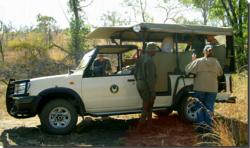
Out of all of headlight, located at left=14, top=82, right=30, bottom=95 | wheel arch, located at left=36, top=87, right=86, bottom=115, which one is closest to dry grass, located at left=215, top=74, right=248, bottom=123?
wheel arch, located at left=36, top=87, right=86, bottom=115

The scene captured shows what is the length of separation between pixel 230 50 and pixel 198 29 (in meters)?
1.09

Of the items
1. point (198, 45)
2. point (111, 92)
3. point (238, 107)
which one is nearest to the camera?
point (111, 92)

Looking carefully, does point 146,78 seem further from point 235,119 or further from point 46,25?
point 46,25

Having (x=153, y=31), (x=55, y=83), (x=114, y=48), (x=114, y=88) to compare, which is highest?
(x=153, y=31)

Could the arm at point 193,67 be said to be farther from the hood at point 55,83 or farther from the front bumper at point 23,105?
the front bumper at point 23,105

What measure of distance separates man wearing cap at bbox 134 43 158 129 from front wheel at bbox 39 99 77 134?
4.70ft

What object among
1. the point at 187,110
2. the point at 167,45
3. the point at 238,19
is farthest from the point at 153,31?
the point at 238,19

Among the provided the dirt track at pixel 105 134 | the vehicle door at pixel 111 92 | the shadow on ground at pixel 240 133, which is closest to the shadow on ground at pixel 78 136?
the dirt track at pixel 105 134

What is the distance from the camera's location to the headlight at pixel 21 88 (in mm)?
9039

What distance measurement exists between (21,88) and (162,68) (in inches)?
119

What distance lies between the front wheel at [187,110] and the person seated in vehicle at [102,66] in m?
1.79

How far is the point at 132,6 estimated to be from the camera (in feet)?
129

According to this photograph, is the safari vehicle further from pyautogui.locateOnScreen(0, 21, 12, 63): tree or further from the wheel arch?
pyautogui.locateOnScreen(0, 21, 12, 63): tree

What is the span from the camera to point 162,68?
9766 mm
